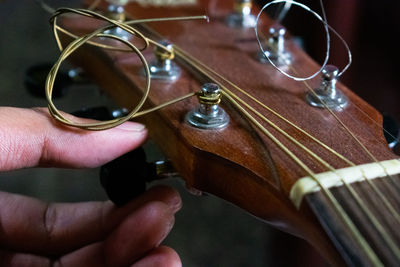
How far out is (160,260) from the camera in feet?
2.39

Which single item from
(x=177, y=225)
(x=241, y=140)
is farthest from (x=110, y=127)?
(x=177, y=225)

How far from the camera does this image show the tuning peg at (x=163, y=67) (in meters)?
0.81

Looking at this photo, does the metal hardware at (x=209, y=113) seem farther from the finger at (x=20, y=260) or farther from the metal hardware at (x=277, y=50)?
the finger at (x=20, y=260)

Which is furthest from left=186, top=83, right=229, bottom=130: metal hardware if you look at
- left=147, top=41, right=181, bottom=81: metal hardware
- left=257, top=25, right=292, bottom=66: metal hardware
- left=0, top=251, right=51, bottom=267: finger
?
left=0, top=251, right=51, bottom=267: finger

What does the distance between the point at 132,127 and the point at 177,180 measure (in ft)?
0.70

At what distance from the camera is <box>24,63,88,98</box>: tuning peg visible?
40.6 inches

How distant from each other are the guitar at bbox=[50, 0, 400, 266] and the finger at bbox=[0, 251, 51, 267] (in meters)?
0.30

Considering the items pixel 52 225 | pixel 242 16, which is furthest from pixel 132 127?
pixel 242 16

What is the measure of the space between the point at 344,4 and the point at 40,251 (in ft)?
4.14

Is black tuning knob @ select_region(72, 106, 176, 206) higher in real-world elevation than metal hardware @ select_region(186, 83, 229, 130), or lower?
lower

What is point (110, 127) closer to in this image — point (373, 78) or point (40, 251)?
point (40, 251)

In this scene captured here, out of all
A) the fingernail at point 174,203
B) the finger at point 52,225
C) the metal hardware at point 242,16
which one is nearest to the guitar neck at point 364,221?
the fingernail at point 174,203

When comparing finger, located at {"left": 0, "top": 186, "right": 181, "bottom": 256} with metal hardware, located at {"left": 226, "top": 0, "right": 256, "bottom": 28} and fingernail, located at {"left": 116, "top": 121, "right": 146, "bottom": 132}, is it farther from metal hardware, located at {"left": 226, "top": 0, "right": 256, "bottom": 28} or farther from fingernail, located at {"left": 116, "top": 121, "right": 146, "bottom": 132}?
metal hardware, located at {"left": 226, "top": 0, "right": 256, "bottom": 28}

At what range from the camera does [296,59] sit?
919 millimetres
